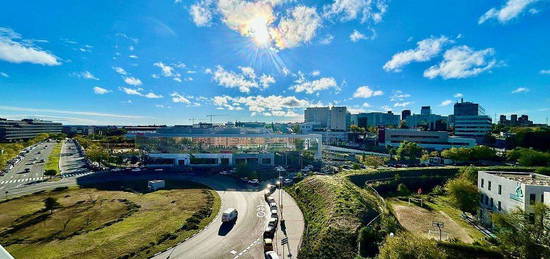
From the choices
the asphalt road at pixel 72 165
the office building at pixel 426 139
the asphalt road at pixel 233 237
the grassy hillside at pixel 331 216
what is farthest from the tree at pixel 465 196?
the asphalt road at pixel 72 165

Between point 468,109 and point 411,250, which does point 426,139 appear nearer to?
point 468,109

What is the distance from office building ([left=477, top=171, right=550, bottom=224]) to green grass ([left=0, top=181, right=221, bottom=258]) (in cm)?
3548

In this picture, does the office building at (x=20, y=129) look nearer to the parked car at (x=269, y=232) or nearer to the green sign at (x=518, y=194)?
the parked car at (x=269, y=232)

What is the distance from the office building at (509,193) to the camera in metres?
26.5

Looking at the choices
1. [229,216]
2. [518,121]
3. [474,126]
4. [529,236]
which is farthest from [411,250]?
[518,121]

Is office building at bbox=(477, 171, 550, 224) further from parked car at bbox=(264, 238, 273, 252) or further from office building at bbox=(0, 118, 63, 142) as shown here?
office building at bbox=(0, 118, 63, 142)

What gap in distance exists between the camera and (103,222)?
29.0 meters

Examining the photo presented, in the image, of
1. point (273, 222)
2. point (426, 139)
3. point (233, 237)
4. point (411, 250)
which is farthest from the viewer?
point (426, 139)

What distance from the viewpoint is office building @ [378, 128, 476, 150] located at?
95.0 meters

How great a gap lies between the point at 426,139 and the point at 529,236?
304ft

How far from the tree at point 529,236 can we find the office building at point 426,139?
8655 centimetres

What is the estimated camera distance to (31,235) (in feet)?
84.9

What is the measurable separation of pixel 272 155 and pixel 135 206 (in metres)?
37.6

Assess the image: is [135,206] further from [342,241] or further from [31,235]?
[342,241]
